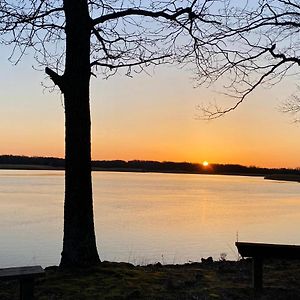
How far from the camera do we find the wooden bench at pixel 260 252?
5629mm

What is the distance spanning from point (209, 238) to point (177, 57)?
10.6m

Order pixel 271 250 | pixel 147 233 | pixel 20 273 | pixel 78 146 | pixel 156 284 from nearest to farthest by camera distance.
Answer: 1. pixel 20 273
2. pixel 271 250
3. pixel 156 284
4. pixel 78 146
5. pixel 147 233

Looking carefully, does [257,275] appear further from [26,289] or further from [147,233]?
[147,233]

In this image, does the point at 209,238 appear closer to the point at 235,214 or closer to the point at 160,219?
the point at 160,219

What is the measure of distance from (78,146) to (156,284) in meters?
2.04

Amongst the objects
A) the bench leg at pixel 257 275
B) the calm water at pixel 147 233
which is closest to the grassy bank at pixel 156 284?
the bench leg at pixel 257 275

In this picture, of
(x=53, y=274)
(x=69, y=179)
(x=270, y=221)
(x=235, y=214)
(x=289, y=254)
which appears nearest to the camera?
(x=289, y=254)

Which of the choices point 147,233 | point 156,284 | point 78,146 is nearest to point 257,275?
point 156,284

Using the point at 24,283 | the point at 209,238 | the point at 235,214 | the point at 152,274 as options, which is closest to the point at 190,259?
the point at 209,238

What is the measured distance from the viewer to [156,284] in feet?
19.8

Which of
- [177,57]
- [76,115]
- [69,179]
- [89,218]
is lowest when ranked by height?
[89,218]

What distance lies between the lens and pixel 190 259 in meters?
12.9

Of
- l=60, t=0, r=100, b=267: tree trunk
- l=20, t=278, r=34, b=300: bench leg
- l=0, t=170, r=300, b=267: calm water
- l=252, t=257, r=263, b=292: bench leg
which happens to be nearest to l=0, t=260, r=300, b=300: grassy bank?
l=252, t=257, r=263, b=292: bench leg

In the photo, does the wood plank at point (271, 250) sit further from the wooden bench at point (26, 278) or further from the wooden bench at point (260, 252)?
the wooden bench at point (26, 278)
